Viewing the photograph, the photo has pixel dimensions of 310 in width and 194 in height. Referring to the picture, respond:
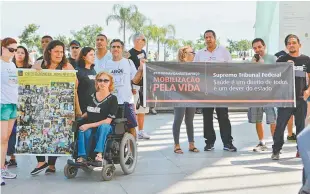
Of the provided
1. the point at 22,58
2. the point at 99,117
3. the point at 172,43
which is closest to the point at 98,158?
the point at 99,117

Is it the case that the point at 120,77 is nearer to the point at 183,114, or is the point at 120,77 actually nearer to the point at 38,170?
the point at 183,114

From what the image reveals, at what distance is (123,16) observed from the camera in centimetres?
4216

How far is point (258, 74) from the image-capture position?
21.9ft

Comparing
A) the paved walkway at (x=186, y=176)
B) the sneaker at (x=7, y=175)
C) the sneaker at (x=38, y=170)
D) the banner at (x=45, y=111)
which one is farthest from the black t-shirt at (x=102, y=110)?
the sneaker at (x=7, y=175)

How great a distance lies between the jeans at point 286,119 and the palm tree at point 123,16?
118 feet

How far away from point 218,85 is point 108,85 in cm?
196

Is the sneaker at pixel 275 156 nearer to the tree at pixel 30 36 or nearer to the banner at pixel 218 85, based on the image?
the banner at pixel 218 85

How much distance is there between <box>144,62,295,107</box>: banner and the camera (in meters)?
6.49

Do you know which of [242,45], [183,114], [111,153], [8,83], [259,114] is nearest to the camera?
[8,83]

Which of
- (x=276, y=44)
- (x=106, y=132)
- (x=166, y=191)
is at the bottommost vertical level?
(x=166, y=191)

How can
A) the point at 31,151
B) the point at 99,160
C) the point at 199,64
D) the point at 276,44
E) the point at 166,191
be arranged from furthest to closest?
the point at 276,44 < the point at 199,64 < the point at 31,151 < the point at 99,160 < the point at 166,191

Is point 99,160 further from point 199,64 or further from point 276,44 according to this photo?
point 276,44

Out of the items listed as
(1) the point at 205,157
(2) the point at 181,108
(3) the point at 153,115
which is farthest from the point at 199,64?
(3) the point at 153,115

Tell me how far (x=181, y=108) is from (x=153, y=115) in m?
5.93
